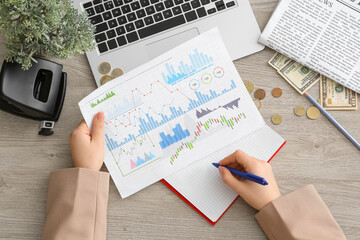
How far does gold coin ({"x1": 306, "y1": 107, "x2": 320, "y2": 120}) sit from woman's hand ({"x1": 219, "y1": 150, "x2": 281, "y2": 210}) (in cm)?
16

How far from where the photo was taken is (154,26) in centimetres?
83

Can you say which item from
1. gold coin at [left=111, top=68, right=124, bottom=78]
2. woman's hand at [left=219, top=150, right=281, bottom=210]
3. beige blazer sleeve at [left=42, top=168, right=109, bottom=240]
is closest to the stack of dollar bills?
woman's hand at [left=219, top=150, right=281, bottom=210]

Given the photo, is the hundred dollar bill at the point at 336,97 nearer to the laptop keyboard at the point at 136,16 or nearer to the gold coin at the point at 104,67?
the laptop keyboard at the point at 136,16

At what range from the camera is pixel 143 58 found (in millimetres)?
830

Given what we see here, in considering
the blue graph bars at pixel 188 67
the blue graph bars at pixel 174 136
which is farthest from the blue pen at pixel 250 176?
the blue graph bars at pixel 188 67

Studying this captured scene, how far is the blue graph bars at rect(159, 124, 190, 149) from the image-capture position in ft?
2.69

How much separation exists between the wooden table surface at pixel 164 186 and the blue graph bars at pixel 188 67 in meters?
0.09

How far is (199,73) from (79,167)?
1.14 feet

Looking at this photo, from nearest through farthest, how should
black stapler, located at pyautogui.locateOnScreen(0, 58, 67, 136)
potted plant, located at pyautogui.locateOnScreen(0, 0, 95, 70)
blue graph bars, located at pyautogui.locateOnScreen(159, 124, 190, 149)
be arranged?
potted plant, located at pyautogui.locateOnScreen(0, 0, 95, 70), black stapler, located at pyautogui.locateOnScreen(0, 58, 67, 136), blue graph bars, located at pyautogui.locateOnScreen(159, 124, 190, 149)

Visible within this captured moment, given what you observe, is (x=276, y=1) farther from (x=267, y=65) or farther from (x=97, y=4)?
(x=97, y=4)

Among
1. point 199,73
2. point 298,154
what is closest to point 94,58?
point 199,73

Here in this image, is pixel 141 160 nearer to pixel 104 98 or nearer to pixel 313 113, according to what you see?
pixel 104 98

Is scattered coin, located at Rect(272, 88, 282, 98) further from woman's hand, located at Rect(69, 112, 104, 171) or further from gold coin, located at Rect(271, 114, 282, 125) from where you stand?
woman's hand, located at Rect(69, 112, 104, 171)

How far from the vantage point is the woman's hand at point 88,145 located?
0.78m
